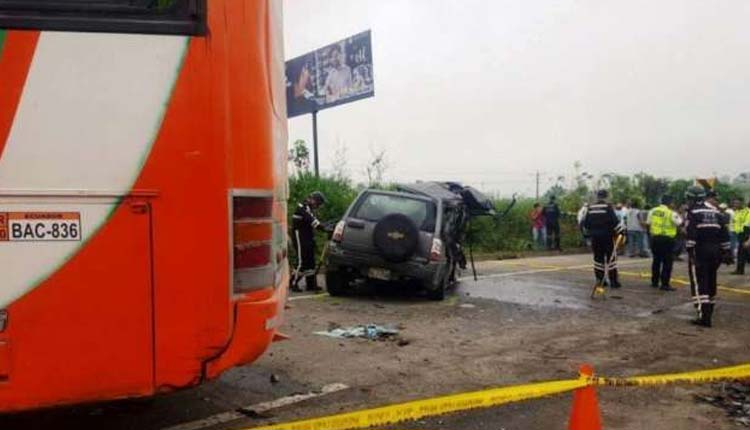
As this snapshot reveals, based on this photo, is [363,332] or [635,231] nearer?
[363,332]

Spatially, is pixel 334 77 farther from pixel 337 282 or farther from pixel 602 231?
pixel 337 282

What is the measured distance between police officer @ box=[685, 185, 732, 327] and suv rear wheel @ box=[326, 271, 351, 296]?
16.1 feet

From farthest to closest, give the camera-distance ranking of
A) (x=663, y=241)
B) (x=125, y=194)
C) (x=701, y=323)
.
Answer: (x=663, y=241)
(x=701, y=323)
(x=125, y=194)

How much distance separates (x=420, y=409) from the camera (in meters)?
5.00

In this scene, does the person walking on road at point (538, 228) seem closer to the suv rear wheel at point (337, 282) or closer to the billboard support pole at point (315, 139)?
the billboard support pole at point (315, 139)

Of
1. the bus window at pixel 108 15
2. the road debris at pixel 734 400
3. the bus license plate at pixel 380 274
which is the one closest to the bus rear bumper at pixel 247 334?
the bus window at pixel 108 15

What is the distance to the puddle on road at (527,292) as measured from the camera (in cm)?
1145

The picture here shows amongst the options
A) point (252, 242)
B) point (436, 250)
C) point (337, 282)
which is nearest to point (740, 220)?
point (436, 250)

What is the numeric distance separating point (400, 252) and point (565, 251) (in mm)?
16370

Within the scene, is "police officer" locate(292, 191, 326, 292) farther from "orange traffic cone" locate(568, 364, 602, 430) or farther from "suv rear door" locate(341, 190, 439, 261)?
"orange traffic cone" locate(568, 364, 602, 430)

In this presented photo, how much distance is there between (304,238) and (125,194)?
8419 mm

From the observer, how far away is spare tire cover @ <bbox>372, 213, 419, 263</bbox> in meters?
10.7

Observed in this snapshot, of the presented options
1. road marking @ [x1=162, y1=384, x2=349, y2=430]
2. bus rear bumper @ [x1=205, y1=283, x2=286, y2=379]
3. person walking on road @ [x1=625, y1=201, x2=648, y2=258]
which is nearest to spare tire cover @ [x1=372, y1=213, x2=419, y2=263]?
road marking @ [x1=162, y1=384, x2=349, y2=430]

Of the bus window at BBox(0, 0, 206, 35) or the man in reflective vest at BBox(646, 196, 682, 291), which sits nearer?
the bus window at BBox(0, 0, 206, 35)
